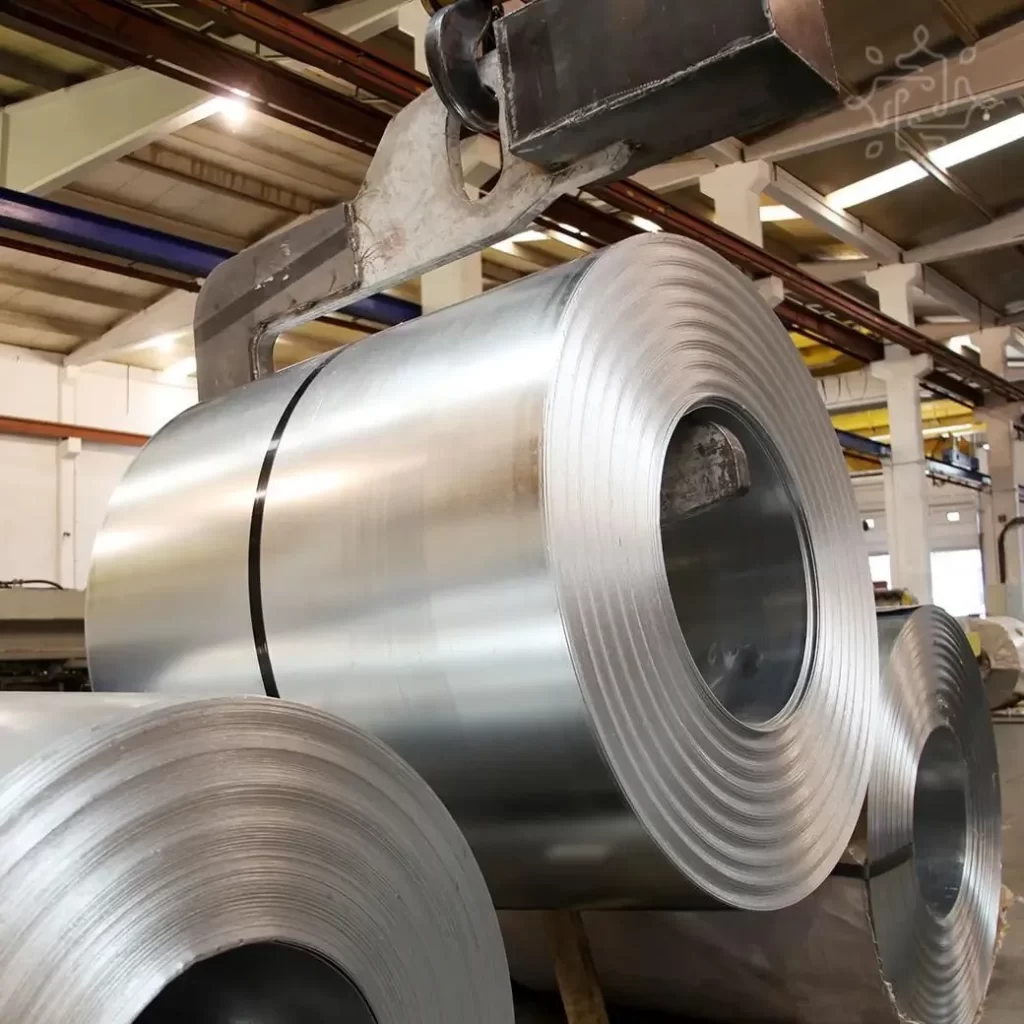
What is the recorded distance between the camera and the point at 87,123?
3645 millimetres

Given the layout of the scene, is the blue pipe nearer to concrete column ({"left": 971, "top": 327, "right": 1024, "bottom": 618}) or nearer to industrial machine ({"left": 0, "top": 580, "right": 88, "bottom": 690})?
industrial machine ({"left": 0, "top": 580, "right": 88, "bottom": 690})

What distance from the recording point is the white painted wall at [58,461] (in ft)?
21.7

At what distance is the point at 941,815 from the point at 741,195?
10.2 ft

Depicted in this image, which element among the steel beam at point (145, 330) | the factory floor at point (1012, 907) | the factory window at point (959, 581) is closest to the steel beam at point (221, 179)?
the steel beam at point (145, 330)

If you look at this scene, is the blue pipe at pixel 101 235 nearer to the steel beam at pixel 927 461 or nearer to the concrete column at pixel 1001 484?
the steel beam at pixel 927 461

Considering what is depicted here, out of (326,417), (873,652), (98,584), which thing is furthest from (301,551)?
(873,652)

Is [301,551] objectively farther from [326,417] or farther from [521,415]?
[521,415]

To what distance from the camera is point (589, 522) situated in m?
0.80

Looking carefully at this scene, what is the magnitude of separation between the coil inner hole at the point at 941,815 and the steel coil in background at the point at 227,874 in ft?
4.42

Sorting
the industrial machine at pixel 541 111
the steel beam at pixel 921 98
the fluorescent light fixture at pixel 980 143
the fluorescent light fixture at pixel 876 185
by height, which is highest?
the fluorescent light fixture at pixel 876 185

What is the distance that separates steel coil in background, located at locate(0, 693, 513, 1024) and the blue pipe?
195cm

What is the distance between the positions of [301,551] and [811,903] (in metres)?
0.87

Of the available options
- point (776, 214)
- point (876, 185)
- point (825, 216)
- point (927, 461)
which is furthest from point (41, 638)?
point (927, 461)

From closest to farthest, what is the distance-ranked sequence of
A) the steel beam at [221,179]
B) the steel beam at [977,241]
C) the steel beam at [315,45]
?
the steel beam at [315,45] < the steel beam at [221,179] < the steel beam at [977,241]
